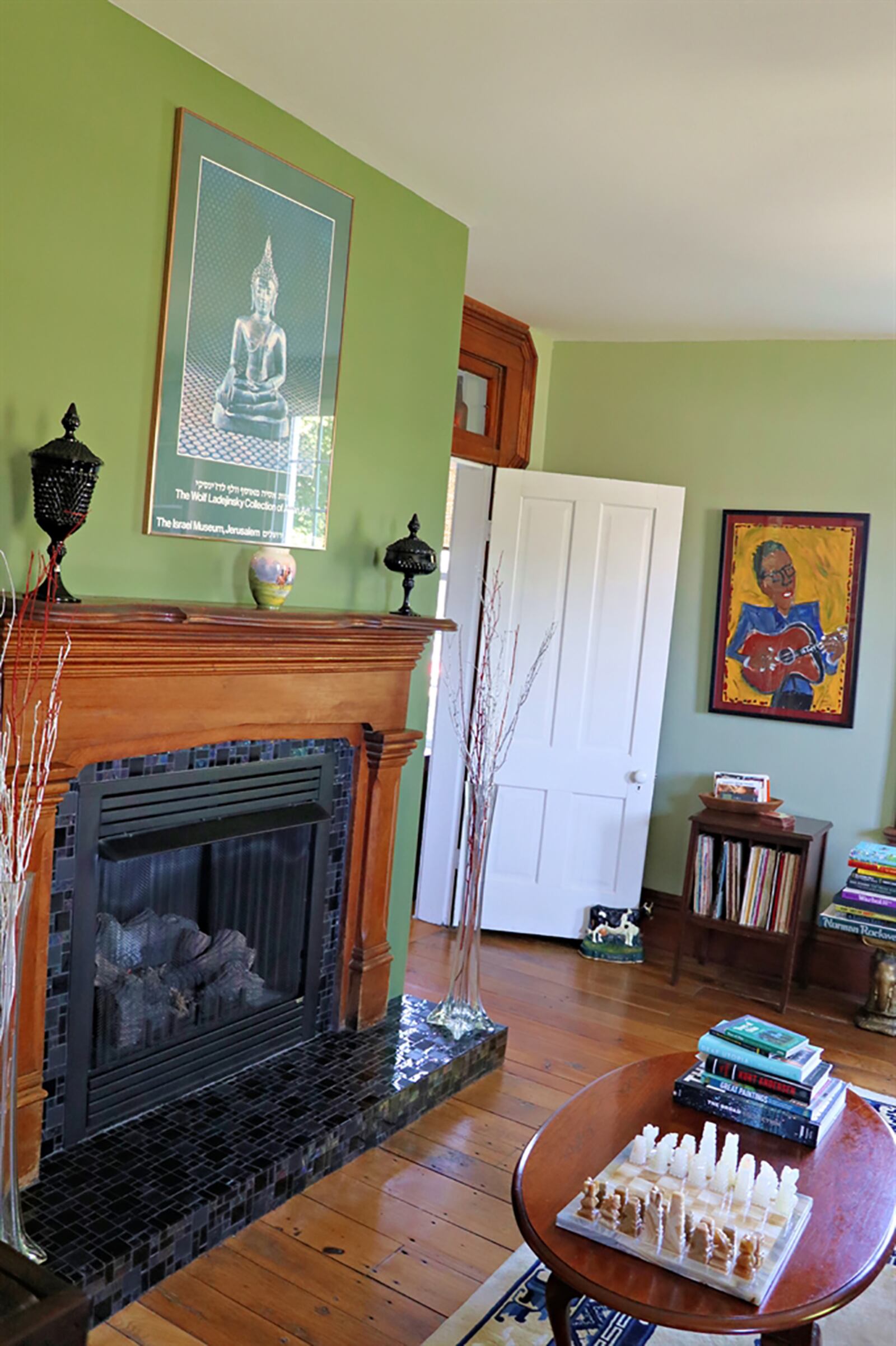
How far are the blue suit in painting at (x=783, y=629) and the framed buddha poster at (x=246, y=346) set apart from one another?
7.62ft

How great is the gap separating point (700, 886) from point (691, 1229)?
275cm

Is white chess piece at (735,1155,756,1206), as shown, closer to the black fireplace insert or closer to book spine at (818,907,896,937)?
the black fireplace insert

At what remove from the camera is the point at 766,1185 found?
2.06m

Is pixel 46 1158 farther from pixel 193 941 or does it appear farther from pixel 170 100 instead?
pixel 170 100

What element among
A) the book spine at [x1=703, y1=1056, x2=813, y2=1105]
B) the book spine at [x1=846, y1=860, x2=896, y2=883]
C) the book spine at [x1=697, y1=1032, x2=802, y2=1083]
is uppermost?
the book spine at [x1=846, y1=860, x2=896, y2=883]

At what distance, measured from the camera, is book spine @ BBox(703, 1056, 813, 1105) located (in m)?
2.44

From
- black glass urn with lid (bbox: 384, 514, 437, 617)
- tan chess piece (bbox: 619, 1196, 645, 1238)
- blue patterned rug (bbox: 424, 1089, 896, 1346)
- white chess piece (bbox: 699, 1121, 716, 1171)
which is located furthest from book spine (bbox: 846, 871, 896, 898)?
tan chess piece (bbox: 619, 1196, 645, 1238)

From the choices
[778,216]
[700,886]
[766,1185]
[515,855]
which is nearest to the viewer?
[766,1185]

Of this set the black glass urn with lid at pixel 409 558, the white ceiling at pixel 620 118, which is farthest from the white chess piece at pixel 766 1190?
the white ceiling at pixel 620 118

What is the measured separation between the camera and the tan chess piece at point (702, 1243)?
187 cm

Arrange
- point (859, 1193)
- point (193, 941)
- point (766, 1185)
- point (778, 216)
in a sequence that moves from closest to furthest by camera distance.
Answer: point (766, 1185) < point (859, 1193) < point (193, 941) < point (778, 216)

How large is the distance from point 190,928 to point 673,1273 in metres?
1.57

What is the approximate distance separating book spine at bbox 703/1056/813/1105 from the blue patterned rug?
1.46ft

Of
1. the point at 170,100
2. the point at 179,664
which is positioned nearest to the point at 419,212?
the point at 170,100
